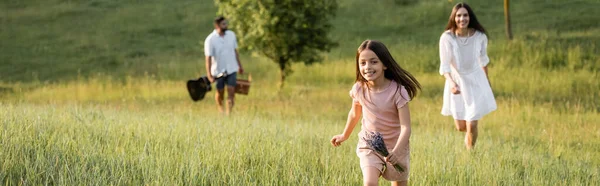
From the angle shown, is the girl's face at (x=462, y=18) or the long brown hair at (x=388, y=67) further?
the girl's face at (x=462, y=18)

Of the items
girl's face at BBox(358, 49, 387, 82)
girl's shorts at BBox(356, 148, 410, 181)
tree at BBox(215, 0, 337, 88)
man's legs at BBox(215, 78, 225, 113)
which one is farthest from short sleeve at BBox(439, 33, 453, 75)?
tree at BBox(215, 0, 337, 88)

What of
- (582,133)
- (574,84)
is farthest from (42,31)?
(582,133)

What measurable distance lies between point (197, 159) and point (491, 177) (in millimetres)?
2414

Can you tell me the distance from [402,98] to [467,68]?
4.40 metres

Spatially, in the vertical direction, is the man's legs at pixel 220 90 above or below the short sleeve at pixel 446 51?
below

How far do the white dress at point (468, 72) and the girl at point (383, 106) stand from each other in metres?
3.96

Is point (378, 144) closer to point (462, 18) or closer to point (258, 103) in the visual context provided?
point (462, 18)

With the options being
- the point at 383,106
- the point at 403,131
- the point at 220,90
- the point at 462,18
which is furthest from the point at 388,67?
the point at 220,90

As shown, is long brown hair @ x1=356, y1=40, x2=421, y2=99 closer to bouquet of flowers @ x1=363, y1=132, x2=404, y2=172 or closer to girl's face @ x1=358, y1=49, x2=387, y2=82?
girl's face @ x1=358, y1=49, x2=387, y2=82

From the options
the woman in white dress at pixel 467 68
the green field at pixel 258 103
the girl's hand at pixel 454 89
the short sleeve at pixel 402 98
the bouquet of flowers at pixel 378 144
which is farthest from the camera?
the woman in white dress at pixel 467 68

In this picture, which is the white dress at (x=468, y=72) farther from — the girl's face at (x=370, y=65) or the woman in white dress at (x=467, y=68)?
the girl's face at (x=370, y=65)

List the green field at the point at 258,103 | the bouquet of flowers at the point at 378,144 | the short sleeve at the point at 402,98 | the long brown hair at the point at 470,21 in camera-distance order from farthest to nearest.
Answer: the long brown hair at the point at 470,21, the green field at the point at 258,103, the short sleeve at the point at 402,98, the bouquet of flowers at the point at 378,144

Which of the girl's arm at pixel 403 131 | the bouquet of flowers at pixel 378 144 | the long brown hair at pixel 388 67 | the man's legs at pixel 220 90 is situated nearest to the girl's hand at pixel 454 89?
the long brown hair at pixel 388 67

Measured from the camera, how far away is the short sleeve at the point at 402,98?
5.41 meters
